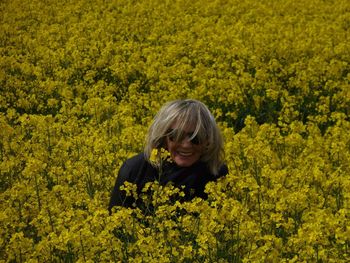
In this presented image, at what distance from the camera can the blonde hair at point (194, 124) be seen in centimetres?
489

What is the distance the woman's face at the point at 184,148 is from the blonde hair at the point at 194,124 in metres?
0.04

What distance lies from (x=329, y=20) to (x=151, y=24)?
4.13 metres

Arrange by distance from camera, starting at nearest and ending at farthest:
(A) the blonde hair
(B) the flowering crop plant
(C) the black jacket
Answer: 1. (B) the flowering crop plant
2. (A) the blonde hair
3. (C) the black jacket

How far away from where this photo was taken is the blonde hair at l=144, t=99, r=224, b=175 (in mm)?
4891

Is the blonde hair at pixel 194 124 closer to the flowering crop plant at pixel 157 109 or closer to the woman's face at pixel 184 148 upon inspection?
the woman's face at pixel 184 148

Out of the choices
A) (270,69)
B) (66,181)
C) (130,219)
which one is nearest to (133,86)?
(270,69)

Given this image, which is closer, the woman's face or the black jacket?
the woman's face

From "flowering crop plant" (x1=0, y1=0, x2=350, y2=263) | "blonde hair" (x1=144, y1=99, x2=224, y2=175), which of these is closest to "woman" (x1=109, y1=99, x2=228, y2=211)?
"blonde hair" (x1=144, y1=99, x2=224, y2=175)

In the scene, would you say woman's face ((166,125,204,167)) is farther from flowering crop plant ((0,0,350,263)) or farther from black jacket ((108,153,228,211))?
flowering crop plant ((0,0,350,263))

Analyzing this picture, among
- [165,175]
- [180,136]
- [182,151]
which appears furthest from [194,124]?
[165,175]

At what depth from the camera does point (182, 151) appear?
16.5 ft

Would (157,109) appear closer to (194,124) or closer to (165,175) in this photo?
(165,175)

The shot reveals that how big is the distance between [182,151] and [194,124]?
25 cm

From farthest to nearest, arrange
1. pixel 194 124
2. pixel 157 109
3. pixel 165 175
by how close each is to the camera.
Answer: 1. pixel 157 109
2. pixel 165 175
3. pixel 194 124
